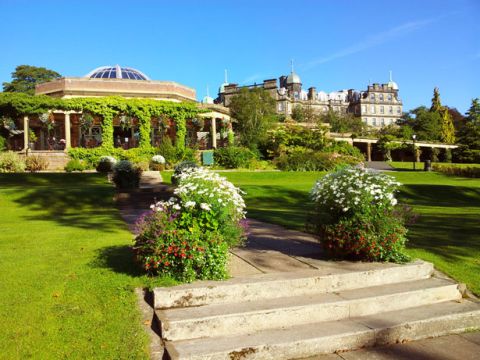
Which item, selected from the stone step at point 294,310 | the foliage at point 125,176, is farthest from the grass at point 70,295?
the foliage at point 125,176

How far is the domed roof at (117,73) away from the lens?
4134 centimetres

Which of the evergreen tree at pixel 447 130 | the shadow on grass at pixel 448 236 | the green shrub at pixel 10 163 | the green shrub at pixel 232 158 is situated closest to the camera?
the shadow on grass at pixel 448 236

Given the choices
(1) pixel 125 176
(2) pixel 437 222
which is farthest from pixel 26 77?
(2) pixel 437 222

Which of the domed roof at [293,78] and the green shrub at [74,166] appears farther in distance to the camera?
the domed roof at [293,78]

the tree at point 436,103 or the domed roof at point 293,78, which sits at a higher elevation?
the domed roof at point 293,78

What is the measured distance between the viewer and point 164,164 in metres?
27.1

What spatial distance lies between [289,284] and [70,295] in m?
2.18

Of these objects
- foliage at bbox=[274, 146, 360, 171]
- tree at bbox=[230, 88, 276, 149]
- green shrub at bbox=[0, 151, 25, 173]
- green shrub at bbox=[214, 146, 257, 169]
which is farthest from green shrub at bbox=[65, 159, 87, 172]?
tree at bbox=[230, 88, 276, 149]

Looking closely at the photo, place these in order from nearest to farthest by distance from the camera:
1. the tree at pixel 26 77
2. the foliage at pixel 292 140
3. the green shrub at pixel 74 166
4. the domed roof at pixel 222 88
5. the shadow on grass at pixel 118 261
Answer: the shadow on grass at pixel 118 261, the green shrub at pixel 74 166, the foliage at pixel 292 140, the tree at pixel 26 77, the domed roof at pixel 222 88

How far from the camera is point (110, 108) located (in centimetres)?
3212

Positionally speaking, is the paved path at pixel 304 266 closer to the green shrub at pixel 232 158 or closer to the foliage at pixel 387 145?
the green shrub at pixel 232 158

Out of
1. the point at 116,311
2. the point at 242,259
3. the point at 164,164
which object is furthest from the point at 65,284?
the point at 164,164

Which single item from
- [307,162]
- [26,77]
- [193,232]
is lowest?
[193,232]

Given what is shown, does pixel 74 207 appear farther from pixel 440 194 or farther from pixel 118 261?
pixel 440 194
